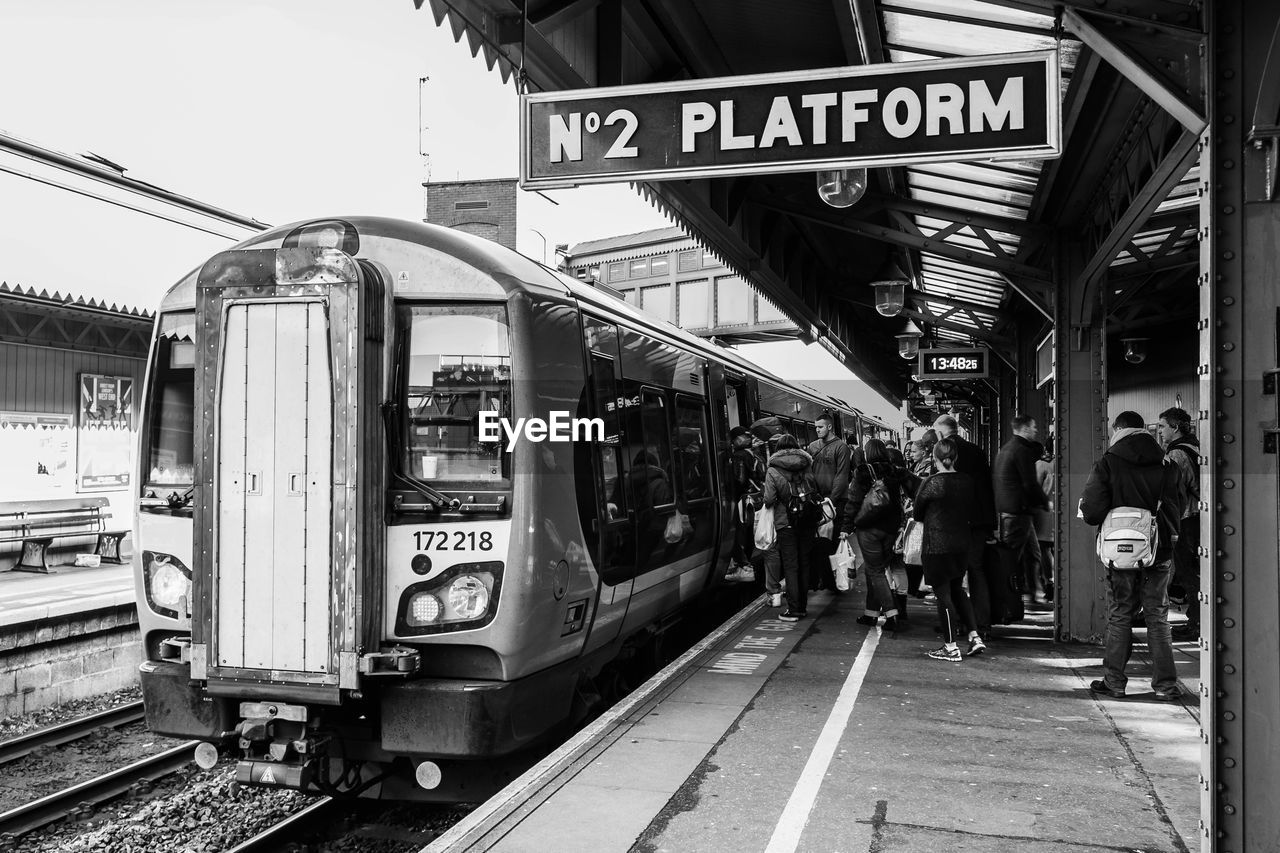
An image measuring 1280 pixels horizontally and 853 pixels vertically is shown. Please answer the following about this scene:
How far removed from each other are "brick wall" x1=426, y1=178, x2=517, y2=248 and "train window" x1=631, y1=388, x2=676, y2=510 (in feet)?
50.6

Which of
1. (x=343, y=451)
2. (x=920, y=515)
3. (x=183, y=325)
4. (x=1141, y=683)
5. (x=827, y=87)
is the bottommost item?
(x=1141, y=683)

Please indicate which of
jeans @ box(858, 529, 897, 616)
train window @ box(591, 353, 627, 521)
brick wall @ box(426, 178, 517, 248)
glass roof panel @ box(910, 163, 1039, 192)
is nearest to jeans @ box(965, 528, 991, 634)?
jeans @ box(858, 529, 897, 616)

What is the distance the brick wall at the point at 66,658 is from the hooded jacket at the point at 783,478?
6239 millimetres

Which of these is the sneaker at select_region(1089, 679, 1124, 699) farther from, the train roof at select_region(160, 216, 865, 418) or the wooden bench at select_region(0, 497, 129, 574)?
the wooden bench at select_region(0, 497, 129, 574)

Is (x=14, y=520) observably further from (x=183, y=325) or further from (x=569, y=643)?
(x=569, y=643)

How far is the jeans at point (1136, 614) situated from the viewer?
5.73 meters

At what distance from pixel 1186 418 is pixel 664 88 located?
18.4 ft

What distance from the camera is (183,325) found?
16.3 feet

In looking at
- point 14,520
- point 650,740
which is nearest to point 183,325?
point 650,740

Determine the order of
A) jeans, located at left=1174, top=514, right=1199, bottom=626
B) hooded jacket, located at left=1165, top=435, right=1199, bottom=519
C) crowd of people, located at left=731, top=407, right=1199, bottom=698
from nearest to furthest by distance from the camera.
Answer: crowd of people, located at left=731, top=407, right=1199, bottom=698, hooded jacket, located at left=1165, top=435, right=1199, bottom=519, jeans, located at left=1174, top=514, right=1199, bottom=626

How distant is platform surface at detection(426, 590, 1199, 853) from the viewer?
3820 mm

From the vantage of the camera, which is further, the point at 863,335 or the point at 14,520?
the point at 863,335

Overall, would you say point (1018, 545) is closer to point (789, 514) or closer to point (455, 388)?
point (789, 514)

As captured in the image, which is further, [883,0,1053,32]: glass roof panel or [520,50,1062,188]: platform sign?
[883,0,1053,32]: glass roof panel
